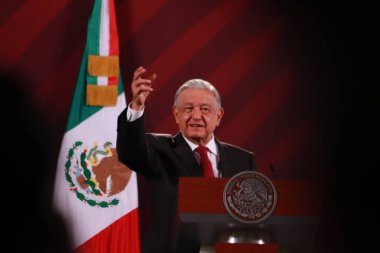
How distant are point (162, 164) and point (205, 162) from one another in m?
0.21

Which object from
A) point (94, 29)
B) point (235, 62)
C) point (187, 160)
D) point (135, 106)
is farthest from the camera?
point (235, 62)

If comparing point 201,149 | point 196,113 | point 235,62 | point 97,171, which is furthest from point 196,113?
point 235,62

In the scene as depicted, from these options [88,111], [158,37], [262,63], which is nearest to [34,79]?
[88,111]

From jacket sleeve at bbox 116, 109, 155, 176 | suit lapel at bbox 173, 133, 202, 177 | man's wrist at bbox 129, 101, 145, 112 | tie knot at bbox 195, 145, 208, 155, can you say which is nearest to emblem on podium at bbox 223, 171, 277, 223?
man's wrist at bbox 129, 101, 145, 112

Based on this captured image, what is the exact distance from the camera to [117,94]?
4.30 metres

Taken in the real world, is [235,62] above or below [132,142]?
above

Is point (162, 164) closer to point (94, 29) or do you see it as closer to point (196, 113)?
point (196, 113)

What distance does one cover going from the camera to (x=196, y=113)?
10.7ft

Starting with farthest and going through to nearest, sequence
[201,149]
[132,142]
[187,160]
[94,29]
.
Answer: [94,29], [201,149], [187,160], [132,142]

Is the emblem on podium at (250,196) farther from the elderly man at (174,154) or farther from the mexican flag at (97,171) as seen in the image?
the mexican flag at (97,171)

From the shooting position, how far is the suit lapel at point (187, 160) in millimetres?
3080

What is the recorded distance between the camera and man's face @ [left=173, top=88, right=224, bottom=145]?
3246mm

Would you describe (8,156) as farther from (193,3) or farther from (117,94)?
(193,3)

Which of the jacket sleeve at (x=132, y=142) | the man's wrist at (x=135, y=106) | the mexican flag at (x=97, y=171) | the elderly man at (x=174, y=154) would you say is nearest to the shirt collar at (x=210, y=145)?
the elderly man at (x=174, y=154)
